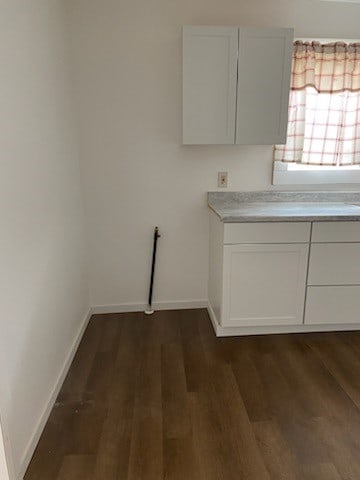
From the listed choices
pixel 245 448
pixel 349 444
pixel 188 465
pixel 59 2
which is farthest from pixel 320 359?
pixel 59 2

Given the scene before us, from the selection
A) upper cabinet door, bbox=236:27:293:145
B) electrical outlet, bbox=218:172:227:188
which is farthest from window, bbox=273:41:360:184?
electrical outlet, bbox=218:172:227:188

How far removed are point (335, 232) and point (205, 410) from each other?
1.39 meters

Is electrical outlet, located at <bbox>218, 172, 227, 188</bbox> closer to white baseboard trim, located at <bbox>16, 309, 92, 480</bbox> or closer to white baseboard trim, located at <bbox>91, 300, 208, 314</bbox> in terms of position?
white baseboard trim, located at <bbox>91, 300, 208, 314</bbox>

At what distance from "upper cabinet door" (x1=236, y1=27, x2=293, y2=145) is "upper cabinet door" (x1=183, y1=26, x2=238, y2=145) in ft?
0.19

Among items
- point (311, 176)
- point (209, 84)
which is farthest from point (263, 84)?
point (311, 176)

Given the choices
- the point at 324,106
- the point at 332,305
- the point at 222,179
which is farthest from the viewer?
the point at 222,179

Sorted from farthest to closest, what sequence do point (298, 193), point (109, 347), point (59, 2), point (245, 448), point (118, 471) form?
point (298, 193) → point (109, 347) → point (59, 2) → point (245, 448) → point (118, 471)

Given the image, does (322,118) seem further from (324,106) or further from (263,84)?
(263,84)

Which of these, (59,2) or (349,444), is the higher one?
(59,2)

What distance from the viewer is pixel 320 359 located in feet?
7.45

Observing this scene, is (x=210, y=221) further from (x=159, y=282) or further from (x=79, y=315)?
(x=79, y=315)

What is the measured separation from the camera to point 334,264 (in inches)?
94.0

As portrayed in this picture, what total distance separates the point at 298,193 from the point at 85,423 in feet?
7.15

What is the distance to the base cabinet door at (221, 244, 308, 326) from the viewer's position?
92.0 inches
